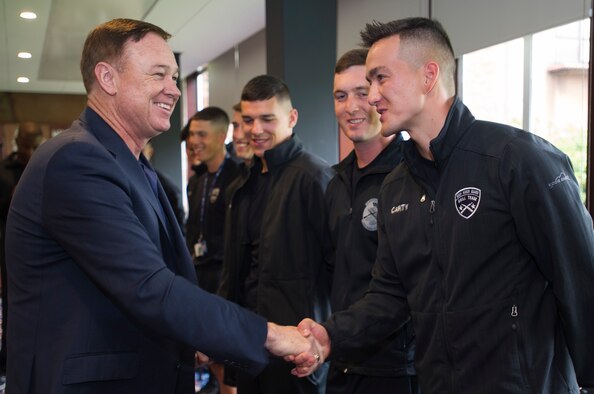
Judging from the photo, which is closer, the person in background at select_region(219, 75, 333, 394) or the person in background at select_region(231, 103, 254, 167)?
the person in background at select_region(219, 75, 333, 394)

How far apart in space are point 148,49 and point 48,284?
0.79m

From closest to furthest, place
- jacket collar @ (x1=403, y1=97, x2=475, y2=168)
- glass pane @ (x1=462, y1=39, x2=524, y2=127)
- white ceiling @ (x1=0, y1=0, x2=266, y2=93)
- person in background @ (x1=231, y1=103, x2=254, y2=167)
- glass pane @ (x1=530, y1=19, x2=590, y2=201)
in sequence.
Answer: jacket collar @ (x1=403, y1=97, x2=475, y2=168), glass pane @ (x1=530, y1=19, x2=590, y2=201), glass pane @ (x1=462, y1=39, x2=524, y2=127), person in background @ (x1=231, y1=103, x2=254, y2=167), white ceiling @ (x1=0, y1=0, x2=266, y2=93)

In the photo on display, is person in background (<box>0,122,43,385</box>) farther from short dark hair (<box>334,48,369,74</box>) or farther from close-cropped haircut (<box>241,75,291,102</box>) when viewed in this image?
short dark hair (<box>334,48,369,74</box>)

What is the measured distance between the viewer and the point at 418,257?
77.2 inches

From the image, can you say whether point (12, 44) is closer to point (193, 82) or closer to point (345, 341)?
point (345, 341)

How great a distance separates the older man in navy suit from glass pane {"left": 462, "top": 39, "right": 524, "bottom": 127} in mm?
2614


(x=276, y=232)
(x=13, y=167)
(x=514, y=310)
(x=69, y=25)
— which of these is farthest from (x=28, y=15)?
(x=514, y=310)

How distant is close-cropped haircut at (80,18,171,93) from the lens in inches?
77.0

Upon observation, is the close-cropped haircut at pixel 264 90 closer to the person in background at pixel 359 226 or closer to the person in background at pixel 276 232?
the person in background at pixel 276 232

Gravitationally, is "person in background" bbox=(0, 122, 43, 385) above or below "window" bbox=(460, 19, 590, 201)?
below

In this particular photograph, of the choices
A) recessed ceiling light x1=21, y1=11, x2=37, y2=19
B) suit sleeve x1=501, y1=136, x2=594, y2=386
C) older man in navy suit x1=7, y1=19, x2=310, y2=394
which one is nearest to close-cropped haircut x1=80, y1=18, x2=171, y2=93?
older man in navy suit x1=7, y1=19, x2=310, y2=394

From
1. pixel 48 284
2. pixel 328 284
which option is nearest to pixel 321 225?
pixel 328 284

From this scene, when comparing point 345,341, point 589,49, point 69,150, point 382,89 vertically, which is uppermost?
point 589,49

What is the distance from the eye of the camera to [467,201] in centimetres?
182
